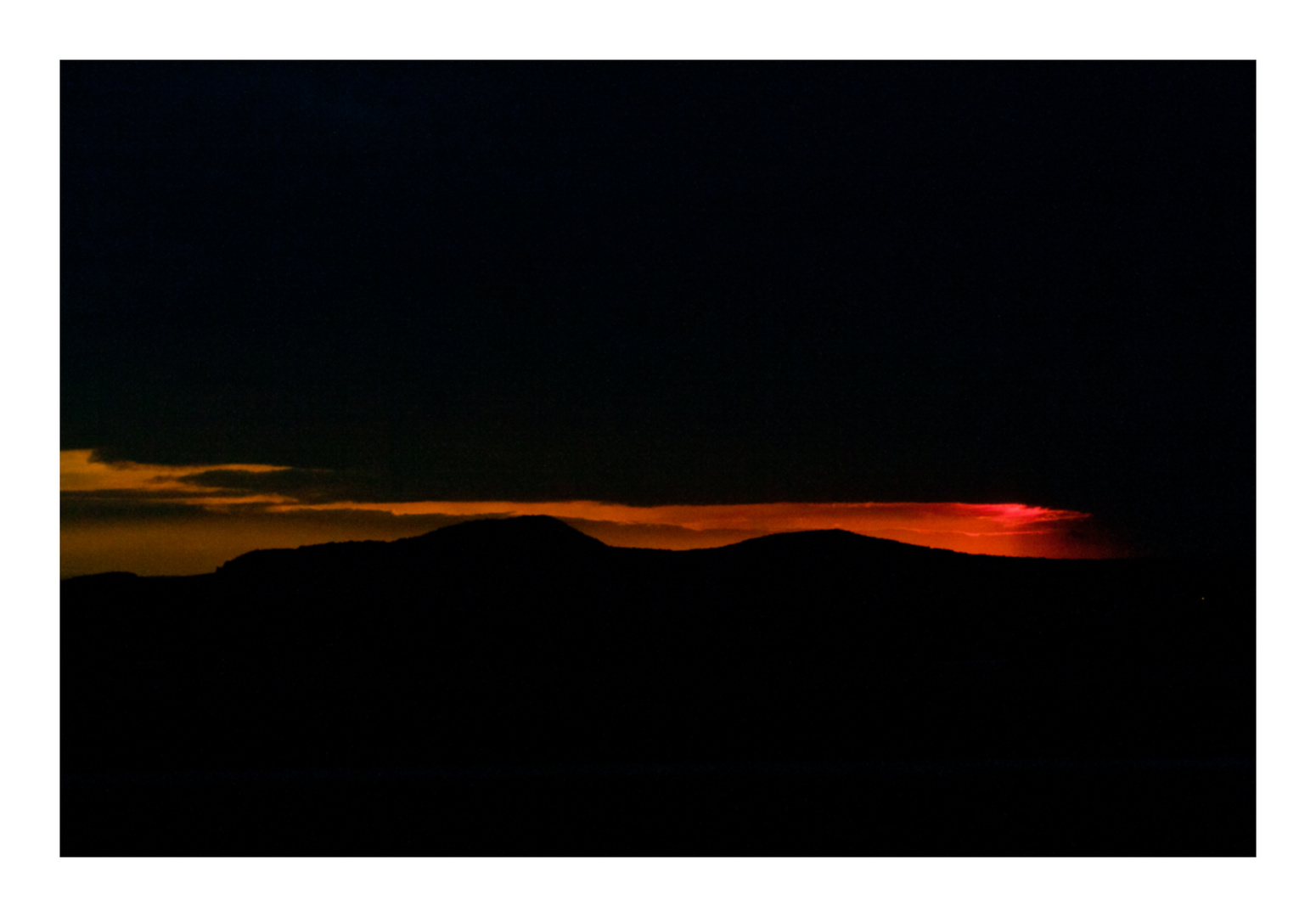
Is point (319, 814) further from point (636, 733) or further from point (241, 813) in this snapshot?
point (636, 733)

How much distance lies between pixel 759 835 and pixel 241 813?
3.63m

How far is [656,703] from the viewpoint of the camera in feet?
37.6

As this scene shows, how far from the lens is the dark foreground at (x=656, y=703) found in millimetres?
7359

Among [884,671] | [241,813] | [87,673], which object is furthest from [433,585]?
[241,813]

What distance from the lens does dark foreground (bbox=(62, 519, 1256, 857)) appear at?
24.1ft

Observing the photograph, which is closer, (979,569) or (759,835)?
(759,835)

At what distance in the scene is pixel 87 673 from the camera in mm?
12977

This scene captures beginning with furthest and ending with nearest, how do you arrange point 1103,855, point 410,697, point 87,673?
1. point 87,673
2. point 410,697
3. point 1103,855

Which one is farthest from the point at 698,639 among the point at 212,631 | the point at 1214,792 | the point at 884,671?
the point at 1214,792

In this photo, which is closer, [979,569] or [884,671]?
[884,671]

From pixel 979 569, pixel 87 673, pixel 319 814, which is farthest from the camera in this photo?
pixel 979 569

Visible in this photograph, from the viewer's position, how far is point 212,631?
16.6m

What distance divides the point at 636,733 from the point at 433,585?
31.3 ft

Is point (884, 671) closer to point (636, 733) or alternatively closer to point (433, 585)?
point (636, 733)
